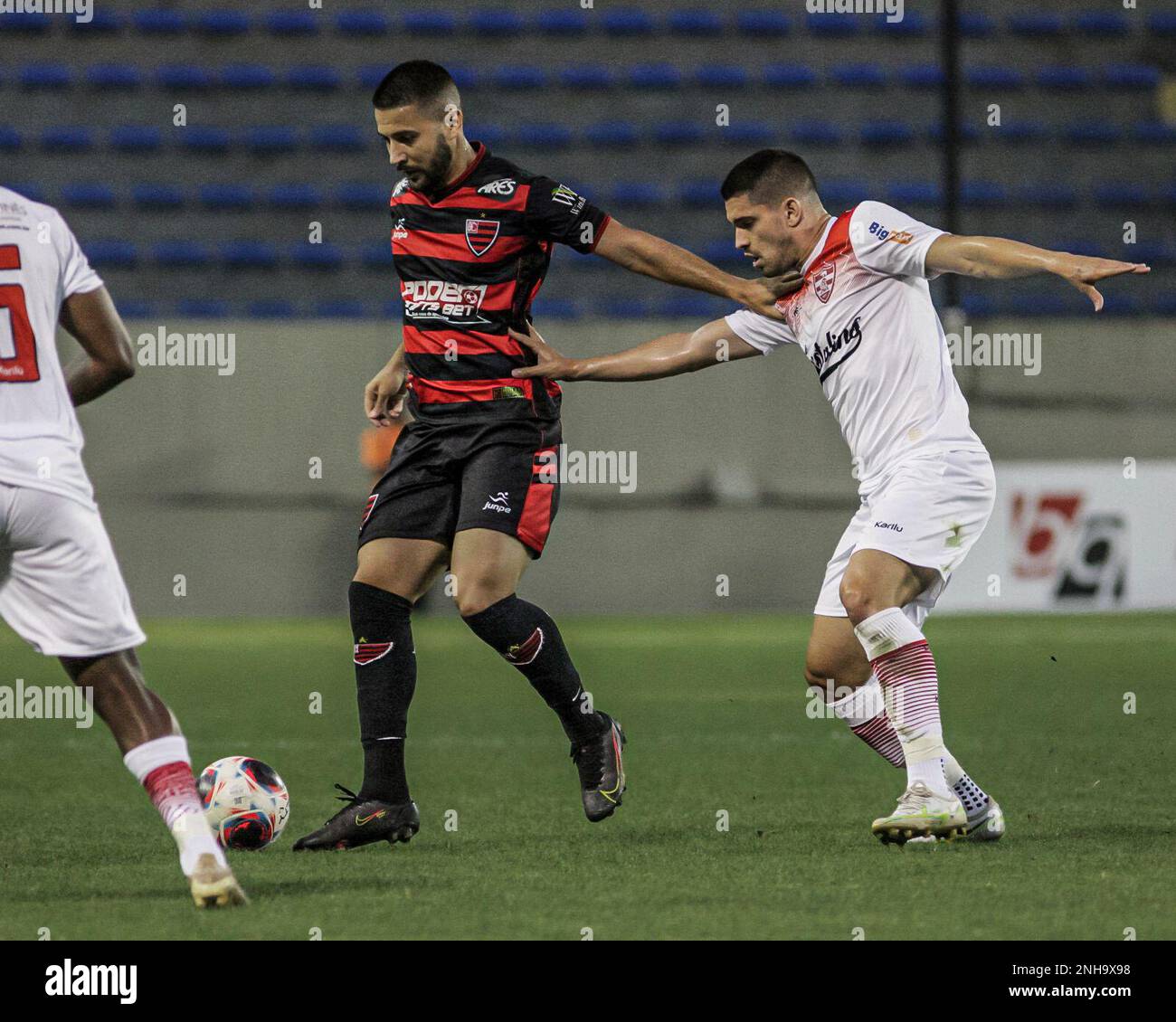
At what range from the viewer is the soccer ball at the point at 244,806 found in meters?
4.98

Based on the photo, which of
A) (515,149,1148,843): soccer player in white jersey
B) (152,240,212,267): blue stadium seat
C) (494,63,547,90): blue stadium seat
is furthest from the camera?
(494,63,547,90): blue stadium seat

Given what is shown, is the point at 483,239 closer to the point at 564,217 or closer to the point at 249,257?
the point at 564,217

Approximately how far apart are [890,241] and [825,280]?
256 mm

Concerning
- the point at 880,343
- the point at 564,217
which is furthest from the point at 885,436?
the point at 564,217

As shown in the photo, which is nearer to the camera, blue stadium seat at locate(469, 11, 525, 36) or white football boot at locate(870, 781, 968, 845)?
white football boot at locate(870, 781, 968, 845)

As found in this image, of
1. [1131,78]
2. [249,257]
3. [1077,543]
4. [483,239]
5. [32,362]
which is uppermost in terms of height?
[1131,78]

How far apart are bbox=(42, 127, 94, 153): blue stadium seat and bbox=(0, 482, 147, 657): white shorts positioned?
12763 mm

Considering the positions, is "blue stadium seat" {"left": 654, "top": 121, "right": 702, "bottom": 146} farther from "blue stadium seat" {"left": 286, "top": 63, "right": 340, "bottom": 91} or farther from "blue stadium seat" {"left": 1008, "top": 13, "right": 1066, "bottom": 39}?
"blue stadium seat" {"left": 1008, "top": 13, "right": 1066, "bottom": 39}

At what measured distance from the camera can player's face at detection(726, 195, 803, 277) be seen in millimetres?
5355

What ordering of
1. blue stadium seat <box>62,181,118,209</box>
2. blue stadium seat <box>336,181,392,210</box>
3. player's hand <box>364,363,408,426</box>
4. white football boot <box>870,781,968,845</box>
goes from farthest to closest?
1. blue stadium seat <box>336,181,392,210</box>
2. blue stadium seat <box>62,181,118,209</box>
3. player's hand <box>364,363,408,426</box>
4. white football boot <box>870,781,968,845</box>

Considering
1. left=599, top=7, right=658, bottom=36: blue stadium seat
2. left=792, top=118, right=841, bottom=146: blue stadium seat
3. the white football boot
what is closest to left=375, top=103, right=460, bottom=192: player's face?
the white football boot

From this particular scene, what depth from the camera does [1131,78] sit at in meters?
16.6

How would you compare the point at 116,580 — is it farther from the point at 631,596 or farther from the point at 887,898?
the point at 631,596

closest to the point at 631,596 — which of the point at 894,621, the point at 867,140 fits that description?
the point at 867,140
